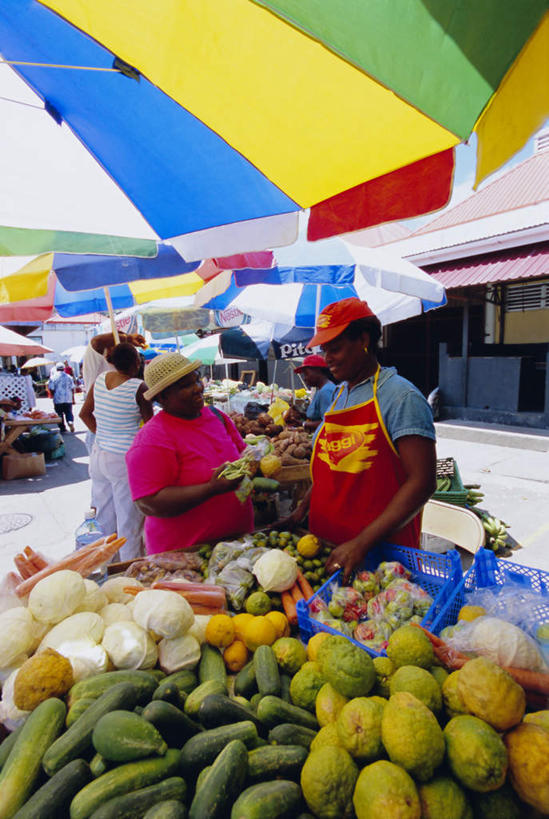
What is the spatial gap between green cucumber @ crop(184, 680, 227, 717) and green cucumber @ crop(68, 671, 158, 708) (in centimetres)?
12

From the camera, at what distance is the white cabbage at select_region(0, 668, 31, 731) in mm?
1337

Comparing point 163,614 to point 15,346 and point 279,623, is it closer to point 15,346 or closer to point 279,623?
point 279,623

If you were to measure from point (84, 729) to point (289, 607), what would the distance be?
0.91 metres

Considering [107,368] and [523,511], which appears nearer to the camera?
[107,368]

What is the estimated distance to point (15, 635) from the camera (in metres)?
1.51

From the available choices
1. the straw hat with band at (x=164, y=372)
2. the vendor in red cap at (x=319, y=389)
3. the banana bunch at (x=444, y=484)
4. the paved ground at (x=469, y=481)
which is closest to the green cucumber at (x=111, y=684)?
the straw hat with band at (x=164, y=372)

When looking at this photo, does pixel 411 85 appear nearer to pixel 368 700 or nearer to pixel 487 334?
pixel 368 700

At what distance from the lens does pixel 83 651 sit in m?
1.47

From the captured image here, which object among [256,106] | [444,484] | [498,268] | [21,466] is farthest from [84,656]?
[498,268]

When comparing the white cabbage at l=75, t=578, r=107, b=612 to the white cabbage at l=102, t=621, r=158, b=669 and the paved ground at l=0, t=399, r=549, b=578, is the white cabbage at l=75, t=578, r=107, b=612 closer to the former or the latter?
the white cabbage at l=102, t=621, r=158, b=669

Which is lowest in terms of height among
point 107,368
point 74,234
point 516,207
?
point 107,368

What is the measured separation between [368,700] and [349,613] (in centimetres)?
60

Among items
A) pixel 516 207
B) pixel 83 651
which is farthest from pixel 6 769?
pixel 516 207

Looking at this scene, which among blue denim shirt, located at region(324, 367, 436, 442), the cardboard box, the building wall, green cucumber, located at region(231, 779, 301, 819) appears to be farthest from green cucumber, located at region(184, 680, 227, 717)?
the building wall
